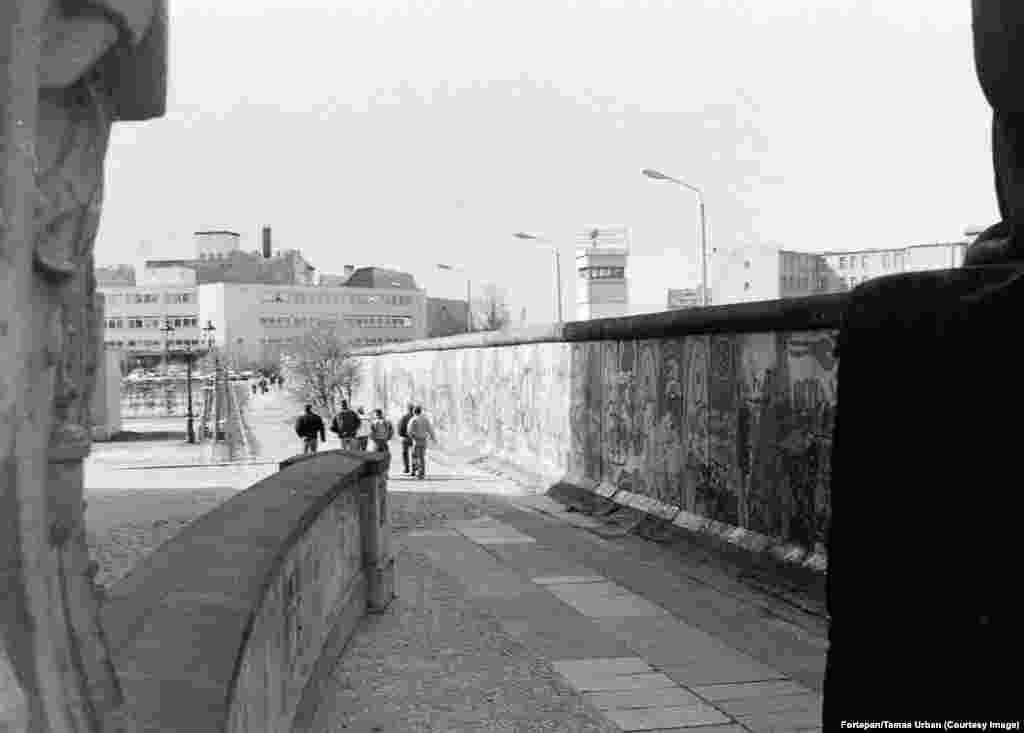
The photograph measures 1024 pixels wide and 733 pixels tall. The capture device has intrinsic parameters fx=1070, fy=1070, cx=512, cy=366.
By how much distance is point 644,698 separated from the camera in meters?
7.79

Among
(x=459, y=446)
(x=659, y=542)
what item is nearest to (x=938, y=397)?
(x=659, y=542)

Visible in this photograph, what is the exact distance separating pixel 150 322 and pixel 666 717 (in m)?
117

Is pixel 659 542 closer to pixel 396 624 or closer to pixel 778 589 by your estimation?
pixel 778 589

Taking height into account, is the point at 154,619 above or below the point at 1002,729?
below

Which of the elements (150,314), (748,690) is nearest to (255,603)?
(748,690)

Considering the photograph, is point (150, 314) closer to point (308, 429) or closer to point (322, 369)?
point (322, 369)

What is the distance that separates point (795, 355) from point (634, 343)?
5.24 metres

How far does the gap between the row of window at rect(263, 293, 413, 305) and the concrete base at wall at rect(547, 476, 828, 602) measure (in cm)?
10280

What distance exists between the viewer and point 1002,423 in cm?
157

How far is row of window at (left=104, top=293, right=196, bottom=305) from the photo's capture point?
11358cm

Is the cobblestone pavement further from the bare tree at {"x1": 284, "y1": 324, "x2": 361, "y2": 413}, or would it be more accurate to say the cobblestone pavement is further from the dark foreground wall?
the bare tree at {"x1": 284, "y1": 324, "x2": 361, "y2": 413}

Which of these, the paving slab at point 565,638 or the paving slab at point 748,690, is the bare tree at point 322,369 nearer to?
the paving slab at point 565,638

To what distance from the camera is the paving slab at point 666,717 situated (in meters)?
7.17

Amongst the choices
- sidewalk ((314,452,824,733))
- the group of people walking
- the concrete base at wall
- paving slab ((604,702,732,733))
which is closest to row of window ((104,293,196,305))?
the group of people walking
